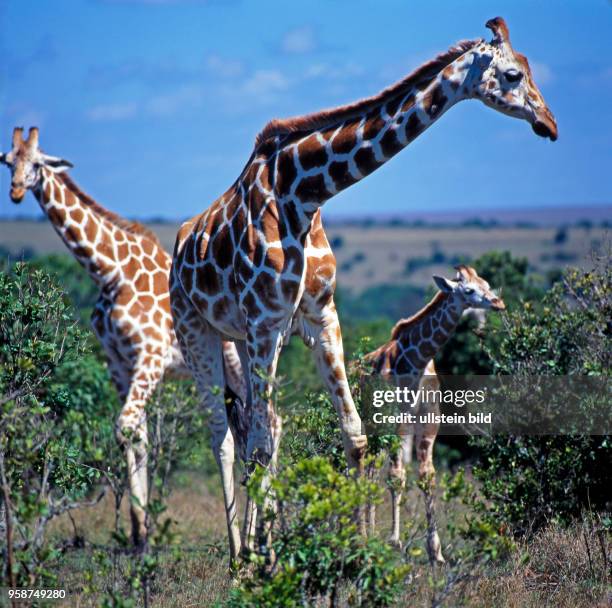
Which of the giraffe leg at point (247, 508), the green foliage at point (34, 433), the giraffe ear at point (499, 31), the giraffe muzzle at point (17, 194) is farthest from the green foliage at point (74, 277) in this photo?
the giraffe ear at point (499, 31)

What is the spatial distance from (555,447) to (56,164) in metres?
5.05

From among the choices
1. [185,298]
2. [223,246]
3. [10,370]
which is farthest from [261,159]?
[10,370]

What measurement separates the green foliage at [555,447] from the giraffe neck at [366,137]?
2.05m

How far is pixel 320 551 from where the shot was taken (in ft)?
16.5

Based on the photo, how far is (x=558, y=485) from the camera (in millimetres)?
7289

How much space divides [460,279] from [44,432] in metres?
4.46

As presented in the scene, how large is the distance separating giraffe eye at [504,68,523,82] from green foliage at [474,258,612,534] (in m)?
2.35

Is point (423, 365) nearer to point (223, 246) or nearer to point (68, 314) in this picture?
point (223, 246)

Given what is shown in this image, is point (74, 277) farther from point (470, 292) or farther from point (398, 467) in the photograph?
point (398, 467)

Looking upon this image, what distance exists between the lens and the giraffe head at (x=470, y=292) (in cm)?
888

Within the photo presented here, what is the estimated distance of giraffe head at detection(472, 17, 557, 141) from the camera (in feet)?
19.0

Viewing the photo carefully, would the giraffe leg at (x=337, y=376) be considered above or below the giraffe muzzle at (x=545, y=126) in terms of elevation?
below

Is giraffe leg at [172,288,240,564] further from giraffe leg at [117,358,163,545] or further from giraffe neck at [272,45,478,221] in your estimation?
giraffe neck at [272,45,478,221]

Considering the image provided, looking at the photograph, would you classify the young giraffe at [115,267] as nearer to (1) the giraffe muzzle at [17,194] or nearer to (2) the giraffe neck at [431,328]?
(1) the giraffe muzzle at [17,194]
